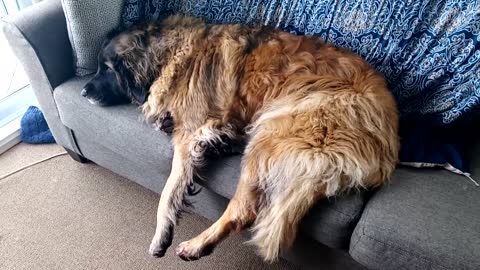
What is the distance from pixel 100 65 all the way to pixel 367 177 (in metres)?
1.09

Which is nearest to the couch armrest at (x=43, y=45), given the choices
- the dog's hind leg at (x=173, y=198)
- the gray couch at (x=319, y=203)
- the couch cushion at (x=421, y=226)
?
the gray couch at (x=319, y=203)

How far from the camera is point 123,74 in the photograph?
153 centimetres

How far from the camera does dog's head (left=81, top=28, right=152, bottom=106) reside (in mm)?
1512

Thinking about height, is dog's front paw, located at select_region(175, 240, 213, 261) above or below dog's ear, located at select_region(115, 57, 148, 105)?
below

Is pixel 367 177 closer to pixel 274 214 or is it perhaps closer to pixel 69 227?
pixel 274 214

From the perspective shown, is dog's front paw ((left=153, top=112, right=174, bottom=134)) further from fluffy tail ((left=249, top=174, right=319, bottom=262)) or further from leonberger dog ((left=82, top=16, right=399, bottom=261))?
fluffy tail ((left=249, top=174, right=319, bottom=262))

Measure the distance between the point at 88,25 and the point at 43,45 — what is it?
194 millimetres

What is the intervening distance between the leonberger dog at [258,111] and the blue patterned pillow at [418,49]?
0.11 metres

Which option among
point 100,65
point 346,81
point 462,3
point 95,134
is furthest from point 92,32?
point 462,3

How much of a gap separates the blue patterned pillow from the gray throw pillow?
2.29 ft

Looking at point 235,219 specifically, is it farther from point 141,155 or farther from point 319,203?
point 141,155

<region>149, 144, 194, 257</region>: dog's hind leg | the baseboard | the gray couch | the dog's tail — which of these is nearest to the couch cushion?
the gray couch

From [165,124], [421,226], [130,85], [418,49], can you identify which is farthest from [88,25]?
[421,226]

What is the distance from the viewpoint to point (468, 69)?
4.41 ft
